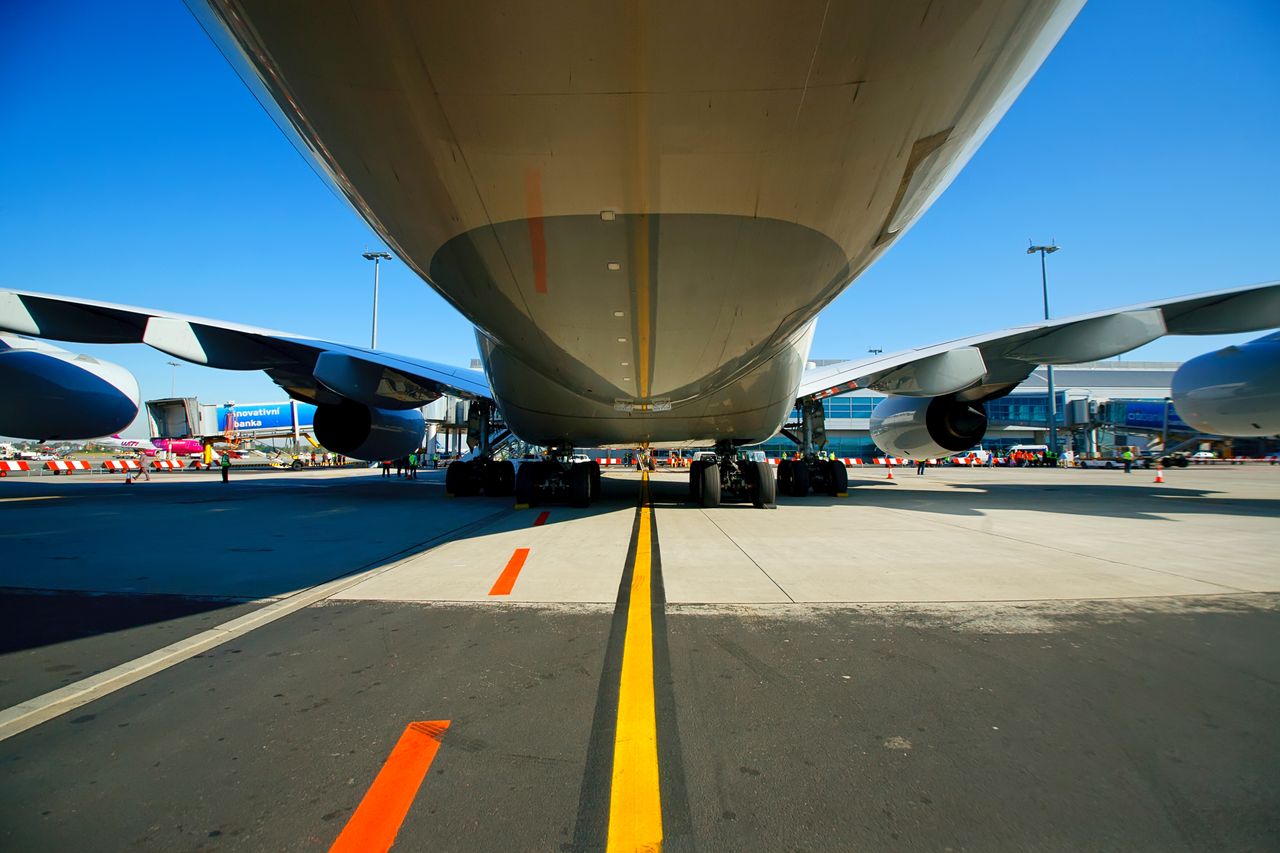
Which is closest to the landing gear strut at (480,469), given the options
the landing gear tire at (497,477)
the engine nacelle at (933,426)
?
the landing gear tire at (497,477)

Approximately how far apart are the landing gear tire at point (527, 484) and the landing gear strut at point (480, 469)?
2.82m

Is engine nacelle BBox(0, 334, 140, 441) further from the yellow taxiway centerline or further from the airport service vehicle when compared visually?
the yellow taxiway centerline

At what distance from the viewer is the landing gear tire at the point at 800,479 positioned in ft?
41.6

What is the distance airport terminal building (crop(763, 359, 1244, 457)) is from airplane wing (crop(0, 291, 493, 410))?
26.3 metres

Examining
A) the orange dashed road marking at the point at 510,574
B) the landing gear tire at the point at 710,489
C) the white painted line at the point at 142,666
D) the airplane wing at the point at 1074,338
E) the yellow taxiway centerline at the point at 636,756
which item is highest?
the airplane wing at the point at 1074,338

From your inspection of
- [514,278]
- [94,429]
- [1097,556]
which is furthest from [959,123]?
[94,429]

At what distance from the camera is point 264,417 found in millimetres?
46750

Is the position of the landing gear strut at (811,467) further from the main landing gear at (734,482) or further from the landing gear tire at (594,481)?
the landing gear tire at (594,481)

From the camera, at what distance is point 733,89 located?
2217 millimetres

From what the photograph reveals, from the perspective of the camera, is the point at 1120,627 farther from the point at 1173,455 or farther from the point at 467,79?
the point at 1173,455

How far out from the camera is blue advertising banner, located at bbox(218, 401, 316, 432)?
4522 centimetres

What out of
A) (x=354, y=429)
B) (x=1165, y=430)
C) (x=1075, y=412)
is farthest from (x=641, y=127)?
(x=1165, y=430)

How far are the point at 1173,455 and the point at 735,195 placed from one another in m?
45.3

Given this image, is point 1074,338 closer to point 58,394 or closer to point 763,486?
point 763,486
